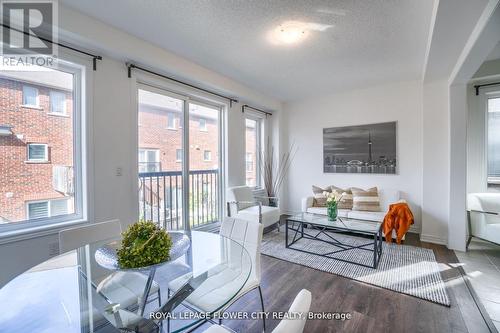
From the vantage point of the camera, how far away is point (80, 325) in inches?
40.0

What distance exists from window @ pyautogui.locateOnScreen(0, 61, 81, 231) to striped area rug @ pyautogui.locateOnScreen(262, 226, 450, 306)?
8.03 feet

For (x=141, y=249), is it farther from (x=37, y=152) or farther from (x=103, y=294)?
(x=37, y=152)

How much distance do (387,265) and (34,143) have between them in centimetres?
397

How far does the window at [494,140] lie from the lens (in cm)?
347

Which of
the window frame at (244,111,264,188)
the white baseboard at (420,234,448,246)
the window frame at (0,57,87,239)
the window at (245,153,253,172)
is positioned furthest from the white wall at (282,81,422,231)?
the window frame at (0,57,87,239)

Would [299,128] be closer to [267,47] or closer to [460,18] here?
[267,47]

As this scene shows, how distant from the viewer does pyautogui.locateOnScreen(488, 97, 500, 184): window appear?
3.47 metres

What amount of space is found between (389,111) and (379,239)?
247cm

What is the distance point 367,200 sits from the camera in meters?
3.80

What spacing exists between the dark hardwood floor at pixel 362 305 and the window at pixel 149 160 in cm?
199

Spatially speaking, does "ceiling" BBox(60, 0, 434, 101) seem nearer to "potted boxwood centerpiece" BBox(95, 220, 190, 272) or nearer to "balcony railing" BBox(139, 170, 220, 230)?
"balcony railing" BBox(139, 170, 220, 230)

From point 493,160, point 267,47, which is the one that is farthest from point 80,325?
point 493,160

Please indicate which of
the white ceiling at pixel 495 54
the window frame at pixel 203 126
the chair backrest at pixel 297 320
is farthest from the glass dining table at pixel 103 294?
the white ceiling at pixel 495 54

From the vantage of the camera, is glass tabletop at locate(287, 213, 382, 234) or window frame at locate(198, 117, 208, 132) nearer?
glass tabletop at locate(287, 213, 382, 234)
